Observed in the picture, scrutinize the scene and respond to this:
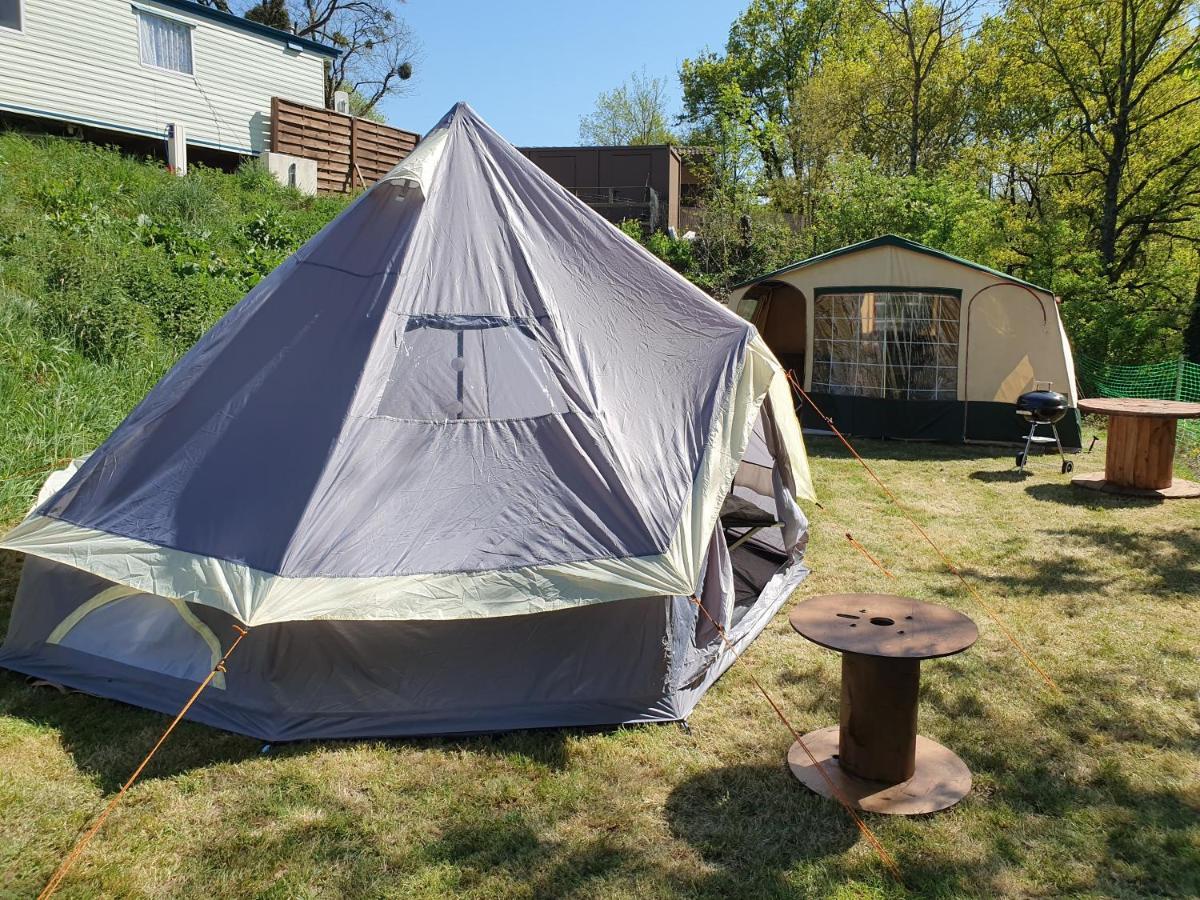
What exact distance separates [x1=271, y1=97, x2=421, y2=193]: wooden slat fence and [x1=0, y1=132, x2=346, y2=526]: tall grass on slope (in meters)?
3.70

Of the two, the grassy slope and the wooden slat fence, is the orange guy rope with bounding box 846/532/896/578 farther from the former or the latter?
the wooden slat fence

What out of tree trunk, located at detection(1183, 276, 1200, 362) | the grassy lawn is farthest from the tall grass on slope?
tree trunk, located at detection(1183, 276, 1200, 362)

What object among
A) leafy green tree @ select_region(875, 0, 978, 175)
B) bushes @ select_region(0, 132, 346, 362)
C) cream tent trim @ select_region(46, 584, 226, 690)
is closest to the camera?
cream tent trim @ select_region(46, 584, 226, 690)

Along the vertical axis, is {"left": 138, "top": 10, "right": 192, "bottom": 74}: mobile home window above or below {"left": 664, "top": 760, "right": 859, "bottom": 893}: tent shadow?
above

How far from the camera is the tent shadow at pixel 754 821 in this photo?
2.94m

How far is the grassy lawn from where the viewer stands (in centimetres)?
281

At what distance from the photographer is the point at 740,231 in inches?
787

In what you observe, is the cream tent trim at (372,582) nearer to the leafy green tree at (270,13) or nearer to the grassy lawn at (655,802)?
the grassy lawn at (655,802)

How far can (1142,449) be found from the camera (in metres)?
7.48

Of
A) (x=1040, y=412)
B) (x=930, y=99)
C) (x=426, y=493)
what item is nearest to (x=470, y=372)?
(x=426, y=493)

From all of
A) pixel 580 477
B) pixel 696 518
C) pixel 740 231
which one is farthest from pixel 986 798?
pixel 740 231

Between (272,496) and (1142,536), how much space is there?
5862mm

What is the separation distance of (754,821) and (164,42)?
1663 centimetres

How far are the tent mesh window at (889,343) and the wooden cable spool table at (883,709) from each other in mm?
7056
